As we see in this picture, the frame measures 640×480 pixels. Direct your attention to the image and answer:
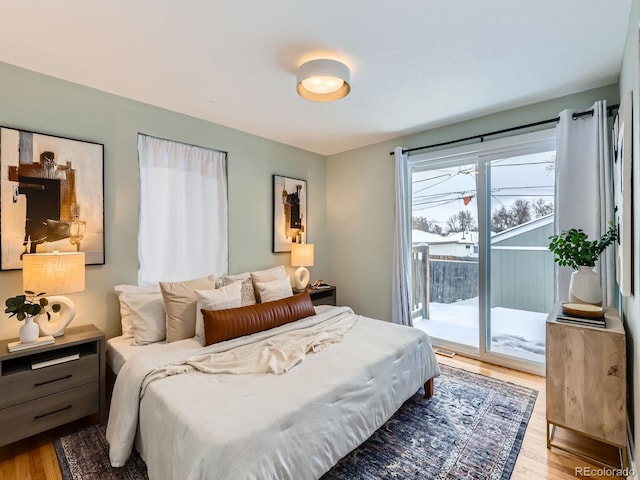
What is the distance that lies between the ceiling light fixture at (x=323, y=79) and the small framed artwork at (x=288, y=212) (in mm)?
1671

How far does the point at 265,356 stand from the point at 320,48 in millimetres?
2030

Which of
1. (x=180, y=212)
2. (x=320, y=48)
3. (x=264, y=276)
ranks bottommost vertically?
(x=264, y=276)

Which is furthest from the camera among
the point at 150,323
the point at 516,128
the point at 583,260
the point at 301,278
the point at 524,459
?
the point at 301,278

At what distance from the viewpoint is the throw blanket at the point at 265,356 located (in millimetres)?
1835

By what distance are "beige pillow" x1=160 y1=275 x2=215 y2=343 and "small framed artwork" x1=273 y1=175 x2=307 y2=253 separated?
59.6 inches

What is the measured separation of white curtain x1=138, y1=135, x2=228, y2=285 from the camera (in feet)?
9.30

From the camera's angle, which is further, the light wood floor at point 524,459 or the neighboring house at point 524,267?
the neighboring house at point 524,267

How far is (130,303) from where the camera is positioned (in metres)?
2.45

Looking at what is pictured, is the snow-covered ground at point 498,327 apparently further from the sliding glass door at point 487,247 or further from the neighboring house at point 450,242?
the neighboring house at point 450,242

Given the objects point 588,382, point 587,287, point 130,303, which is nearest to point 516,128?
Answer: point 587,287

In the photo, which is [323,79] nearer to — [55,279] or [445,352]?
[55,279]

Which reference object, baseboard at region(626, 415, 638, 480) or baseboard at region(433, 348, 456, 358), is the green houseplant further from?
baseboard at region(433, 348, 456, 358)

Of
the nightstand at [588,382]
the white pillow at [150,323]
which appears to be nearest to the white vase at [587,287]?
the nightstand at [588,382]

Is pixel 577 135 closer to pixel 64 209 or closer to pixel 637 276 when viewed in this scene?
pixel 637 276
